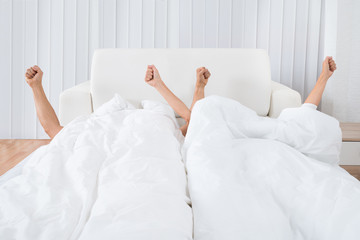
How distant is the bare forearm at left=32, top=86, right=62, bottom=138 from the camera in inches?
76.0

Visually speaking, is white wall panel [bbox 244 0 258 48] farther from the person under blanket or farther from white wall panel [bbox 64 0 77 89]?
white wall panel [bbox 64 0 77 89]

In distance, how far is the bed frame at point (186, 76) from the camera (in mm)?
2246

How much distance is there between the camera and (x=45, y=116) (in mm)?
1941

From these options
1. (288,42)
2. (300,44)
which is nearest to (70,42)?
(288,42)

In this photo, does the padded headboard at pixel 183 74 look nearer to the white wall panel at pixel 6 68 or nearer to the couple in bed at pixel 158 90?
the couple in bed at pixel 158 90

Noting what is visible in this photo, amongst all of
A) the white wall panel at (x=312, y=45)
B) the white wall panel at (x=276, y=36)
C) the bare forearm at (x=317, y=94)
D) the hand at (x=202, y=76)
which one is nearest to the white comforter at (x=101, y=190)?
the hand at (x=202, y=76)

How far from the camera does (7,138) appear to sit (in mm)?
3244

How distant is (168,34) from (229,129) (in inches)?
82.2

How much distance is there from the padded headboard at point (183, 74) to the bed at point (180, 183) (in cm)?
71

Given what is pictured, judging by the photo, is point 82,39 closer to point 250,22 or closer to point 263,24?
point 250,22

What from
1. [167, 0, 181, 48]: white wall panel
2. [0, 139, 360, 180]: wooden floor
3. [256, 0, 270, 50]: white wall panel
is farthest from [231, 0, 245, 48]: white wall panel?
[0, 139, 360, 180]: wooden floor

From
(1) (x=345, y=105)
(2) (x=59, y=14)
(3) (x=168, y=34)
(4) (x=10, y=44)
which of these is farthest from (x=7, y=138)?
(1) (x=345, y=105)

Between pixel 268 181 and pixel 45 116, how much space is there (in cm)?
147

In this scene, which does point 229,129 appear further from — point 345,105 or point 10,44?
point 10,44
